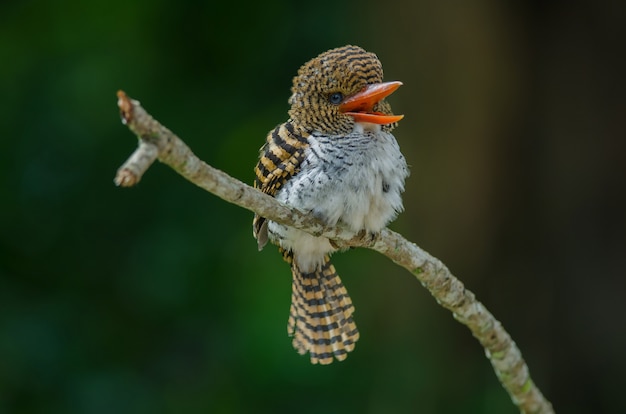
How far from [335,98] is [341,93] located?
32 millimetres

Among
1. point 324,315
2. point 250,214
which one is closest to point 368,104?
point 324,315

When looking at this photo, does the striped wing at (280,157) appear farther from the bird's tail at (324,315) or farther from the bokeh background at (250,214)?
the bokeh background at (250,214)

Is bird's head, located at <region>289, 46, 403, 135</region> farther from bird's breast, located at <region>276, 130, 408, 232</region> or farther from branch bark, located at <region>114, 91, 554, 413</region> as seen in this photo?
branch bark, located at <region>114, 91, 554, 413</region>

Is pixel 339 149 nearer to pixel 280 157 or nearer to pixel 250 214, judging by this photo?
pixel 280 157

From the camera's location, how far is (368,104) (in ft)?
7.88

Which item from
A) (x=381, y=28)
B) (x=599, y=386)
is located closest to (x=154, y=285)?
(x=381, y=28)

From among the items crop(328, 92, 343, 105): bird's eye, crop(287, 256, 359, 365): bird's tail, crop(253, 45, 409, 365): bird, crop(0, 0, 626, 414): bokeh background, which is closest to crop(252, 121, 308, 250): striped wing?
A: crop(253, 45, 409, 365): bird

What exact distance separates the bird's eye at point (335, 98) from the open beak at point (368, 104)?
0.04 ft

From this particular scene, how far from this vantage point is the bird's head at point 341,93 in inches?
93.1

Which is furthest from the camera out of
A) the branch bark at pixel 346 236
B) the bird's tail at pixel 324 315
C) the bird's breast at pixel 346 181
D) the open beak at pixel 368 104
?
Result: the bird's tail at pixel 324 315

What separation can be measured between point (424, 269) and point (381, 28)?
6.62 ft

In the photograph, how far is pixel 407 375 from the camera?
4.36m

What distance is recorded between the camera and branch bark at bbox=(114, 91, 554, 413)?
5.14 feet

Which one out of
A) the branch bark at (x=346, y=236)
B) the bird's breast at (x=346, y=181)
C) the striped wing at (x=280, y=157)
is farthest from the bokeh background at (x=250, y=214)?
the bird's breast at (x=346, y=181)
